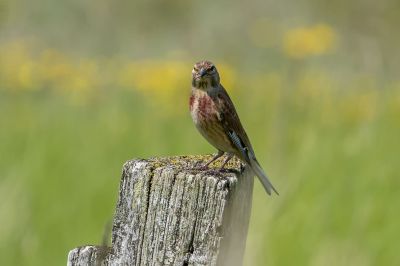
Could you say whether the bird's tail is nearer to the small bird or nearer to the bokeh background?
the small bird

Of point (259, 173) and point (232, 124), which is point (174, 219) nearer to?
point (259, 173)

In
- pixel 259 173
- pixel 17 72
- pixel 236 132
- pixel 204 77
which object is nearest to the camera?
pixel 259 173

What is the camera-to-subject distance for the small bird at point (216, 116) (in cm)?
387

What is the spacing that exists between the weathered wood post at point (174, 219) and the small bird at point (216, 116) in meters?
0.92

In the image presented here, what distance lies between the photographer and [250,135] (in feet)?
22.1

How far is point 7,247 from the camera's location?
5352mm

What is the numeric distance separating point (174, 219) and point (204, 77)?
1461 millimetres

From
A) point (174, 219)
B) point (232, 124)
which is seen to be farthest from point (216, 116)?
point (174, 219)

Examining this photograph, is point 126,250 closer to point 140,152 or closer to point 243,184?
point 243,184

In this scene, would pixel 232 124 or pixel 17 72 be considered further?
pixel 17 72

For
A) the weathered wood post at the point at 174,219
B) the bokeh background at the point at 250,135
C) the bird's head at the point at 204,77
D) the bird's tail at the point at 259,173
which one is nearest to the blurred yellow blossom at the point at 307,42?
the bokeh background at the point at 250,135

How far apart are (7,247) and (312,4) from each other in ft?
29.4

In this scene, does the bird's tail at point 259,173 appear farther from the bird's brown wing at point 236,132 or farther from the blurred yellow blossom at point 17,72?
the blurred yellow blossom at point 17,72

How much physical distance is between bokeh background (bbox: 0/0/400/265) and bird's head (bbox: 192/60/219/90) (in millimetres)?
643
